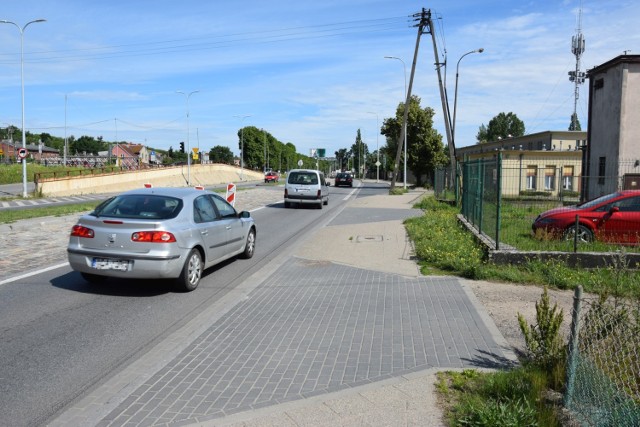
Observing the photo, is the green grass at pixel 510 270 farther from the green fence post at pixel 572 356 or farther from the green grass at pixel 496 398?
the green fence post at pixel 572 356

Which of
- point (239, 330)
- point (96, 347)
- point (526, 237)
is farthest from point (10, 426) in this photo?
point (526, 237)

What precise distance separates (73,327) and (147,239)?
163 cm

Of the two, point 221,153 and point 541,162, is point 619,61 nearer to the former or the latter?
point 541,162

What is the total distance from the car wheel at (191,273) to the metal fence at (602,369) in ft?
17.5

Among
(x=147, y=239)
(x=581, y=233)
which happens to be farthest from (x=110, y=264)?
(x=581, y=233)

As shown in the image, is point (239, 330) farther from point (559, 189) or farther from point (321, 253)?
point (559, 189)

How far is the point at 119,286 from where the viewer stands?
833 centimetres

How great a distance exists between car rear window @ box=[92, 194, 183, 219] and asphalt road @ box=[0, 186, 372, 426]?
114cm

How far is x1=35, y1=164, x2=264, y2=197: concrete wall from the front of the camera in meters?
39.6

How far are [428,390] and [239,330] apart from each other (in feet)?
8.26

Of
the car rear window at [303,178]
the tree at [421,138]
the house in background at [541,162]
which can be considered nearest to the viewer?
the house in background at [541,162]

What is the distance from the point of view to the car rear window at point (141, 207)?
26.0 feet

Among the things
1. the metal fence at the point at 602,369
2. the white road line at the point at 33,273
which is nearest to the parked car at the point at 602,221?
the metal fence at the point at 602,369

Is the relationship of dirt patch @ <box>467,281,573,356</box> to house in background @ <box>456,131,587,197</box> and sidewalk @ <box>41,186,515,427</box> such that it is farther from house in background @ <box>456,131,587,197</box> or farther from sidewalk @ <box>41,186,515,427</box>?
house in background @ <box>456,131,587,197</box>
